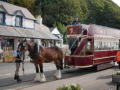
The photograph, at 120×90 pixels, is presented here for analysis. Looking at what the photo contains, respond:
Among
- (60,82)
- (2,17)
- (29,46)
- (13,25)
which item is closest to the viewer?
(29,46)

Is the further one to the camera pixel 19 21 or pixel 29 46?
pixel 19 21

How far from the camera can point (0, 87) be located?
7582 millimetres

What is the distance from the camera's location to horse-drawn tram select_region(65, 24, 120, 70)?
10.9m

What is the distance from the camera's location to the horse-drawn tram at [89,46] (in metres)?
10.9

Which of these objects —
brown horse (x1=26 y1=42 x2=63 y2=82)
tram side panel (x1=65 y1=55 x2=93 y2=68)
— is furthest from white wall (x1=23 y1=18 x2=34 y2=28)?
brown horse (x1=26 y1=42 x2=63 y2=82)

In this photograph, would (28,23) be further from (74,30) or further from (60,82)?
(60,82)

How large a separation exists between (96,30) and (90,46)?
1.34 m

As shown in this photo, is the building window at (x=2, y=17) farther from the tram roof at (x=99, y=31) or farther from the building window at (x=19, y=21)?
the tram roof at (x=99, y=31)

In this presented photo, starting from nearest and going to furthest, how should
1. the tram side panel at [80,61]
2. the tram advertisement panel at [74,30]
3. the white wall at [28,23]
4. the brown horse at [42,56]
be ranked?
the brown horse at [42,56] < the tram side panel at [80,61] < the tram advertisement panel at [74,30] < the white wall at [28,23]

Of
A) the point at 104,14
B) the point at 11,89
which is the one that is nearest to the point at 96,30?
the point at 11,89

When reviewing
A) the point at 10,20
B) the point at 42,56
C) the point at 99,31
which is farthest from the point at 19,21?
the point at 42,56

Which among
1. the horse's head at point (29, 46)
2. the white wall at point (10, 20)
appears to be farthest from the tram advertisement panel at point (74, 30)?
the white wall at point (10, 20)

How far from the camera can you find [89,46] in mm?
12266

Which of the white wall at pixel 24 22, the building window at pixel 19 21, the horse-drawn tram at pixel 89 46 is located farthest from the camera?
the building window at pixel 19 21
